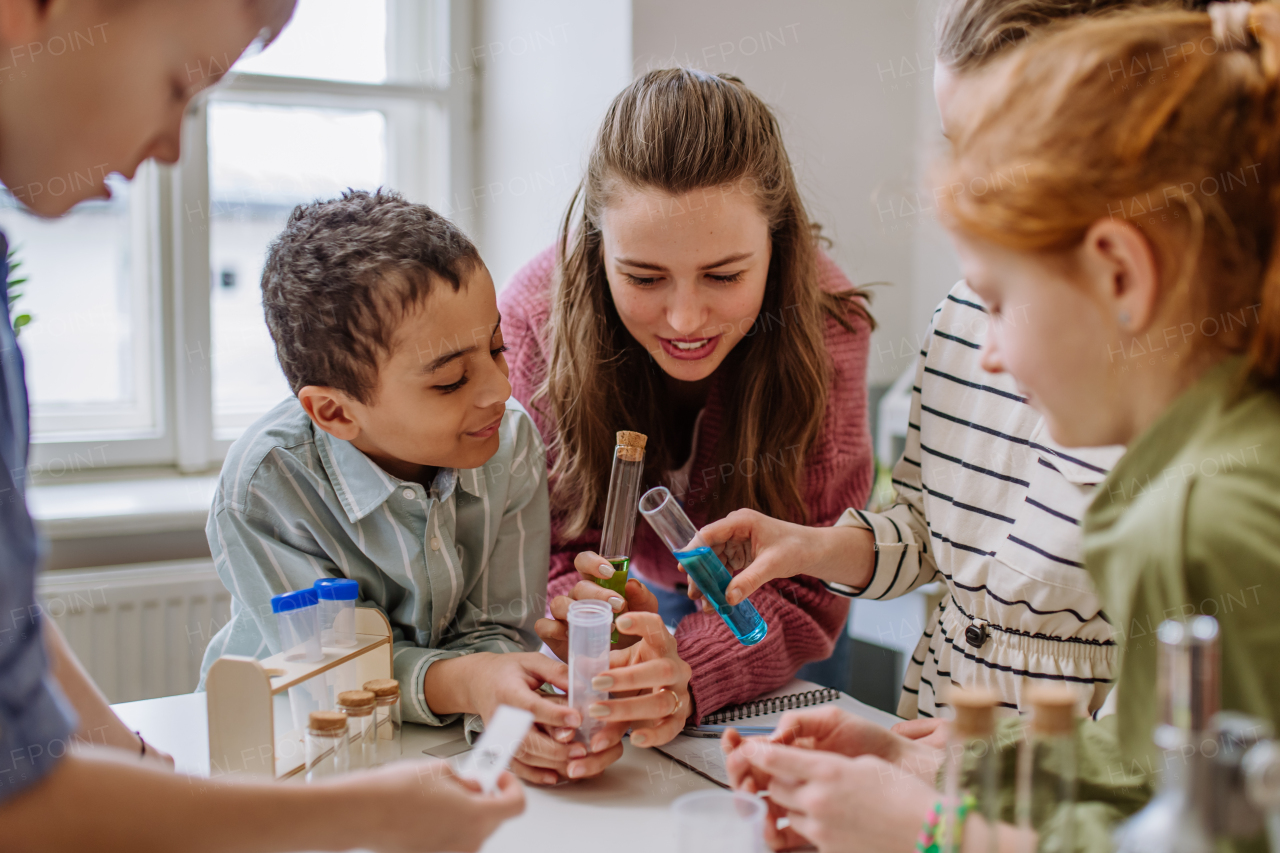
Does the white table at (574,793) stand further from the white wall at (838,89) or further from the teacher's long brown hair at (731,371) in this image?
the white wall at (838,89)

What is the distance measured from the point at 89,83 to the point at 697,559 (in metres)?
0.69

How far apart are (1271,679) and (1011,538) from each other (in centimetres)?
55

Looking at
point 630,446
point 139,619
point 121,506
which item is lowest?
point 139,619

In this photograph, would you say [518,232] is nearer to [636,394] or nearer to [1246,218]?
[636,394]

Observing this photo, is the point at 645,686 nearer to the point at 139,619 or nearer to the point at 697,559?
the point at 697,559

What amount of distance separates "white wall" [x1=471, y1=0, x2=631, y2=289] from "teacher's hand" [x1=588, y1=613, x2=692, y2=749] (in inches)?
49.2

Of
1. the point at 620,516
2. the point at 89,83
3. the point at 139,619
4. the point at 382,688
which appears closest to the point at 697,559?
the point at 620,516

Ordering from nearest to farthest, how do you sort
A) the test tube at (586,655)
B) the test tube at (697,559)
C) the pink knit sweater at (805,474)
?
1. the test tube at (586,655)
2. the test tube at (697,559)
3. the pink knit sweater at (805,474)

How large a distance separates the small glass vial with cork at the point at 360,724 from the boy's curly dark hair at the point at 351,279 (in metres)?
0.38

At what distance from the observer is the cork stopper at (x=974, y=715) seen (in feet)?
1.84

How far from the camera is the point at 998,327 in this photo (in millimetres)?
768

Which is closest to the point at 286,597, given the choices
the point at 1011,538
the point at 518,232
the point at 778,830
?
the point at 778,830

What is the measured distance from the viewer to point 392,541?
118 cm

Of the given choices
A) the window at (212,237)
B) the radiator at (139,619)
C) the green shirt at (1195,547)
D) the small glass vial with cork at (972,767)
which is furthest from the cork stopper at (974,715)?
the window at (212,237)
